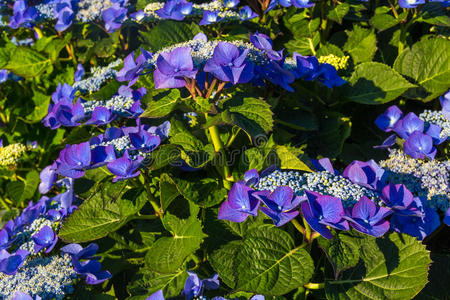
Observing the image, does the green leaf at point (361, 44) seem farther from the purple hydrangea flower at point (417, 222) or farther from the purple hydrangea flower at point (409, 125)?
the purple hydrangea flower at point (417, 222)

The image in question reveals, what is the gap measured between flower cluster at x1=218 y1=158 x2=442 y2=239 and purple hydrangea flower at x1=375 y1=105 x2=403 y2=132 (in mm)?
601

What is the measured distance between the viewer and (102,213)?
4.77ft

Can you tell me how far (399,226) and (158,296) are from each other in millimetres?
824

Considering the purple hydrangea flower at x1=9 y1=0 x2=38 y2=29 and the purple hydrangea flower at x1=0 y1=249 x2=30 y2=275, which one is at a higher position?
the purple hydrangea flower at x1=9 y1=0 x2=38 y2=29

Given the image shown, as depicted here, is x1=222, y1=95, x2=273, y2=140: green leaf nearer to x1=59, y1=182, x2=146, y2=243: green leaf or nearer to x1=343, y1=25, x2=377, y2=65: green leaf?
x1=59, y1=182, x2=146, y2=243: green leaf

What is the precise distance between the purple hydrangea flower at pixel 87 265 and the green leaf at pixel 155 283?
103 millimetres

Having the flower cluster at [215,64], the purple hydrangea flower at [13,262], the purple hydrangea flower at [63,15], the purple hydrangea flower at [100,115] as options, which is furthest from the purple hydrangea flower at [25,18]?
the purple hydrangea flower at [13,262]

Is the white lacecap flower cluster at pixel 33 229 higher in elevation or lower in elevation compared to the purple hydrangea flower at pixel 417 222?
lower

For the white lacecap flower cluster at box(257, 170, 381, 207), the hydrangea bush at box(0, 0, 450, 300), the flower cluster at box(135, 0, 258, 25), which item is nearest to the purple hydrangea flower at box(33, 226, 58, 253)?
the hydrangea bush at box(0, 0, 450, 300)

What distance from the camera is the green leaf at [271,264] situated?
43.9 inches

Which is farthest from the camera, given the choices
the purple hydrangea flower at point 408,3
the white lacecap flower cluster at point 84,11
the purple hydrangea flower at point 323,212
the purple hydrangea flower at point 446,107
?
the white lacecap flower cluster at point 84,11

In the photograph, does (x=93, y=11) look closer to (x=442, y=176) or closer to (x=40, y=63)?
(x=40, y=63)

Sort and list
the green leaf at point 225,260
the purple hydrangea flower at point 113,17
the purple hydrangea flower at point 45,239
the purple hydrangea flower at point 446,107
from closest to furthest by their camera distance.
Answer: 1. the green leaf at point 225,260
2. the purple hydrangea flower at point 45,239
3. the purple hydrangea flower at point 446,107
4. the purple hydrangea flower at point 113,17

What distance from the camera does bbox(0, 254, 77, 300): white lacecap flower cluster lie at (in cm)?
128
